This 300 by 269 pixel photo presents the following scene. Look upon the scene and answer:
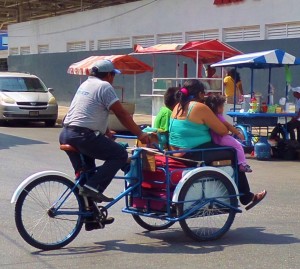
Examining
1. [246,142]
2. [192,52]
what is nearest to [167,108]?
[246,142]

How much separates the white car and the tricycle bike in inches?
590

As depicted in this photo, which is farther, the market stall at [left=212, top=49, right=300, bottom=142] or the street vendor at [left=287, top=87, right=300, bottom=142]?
the street vendor at [left=287, top=87, right=300, bottom=142]

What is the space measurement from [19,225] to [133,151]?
55.2 inches

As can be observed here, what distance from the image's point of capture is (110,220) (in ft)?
22.9

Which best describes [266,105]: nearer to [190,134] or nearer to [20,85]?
[190,134]

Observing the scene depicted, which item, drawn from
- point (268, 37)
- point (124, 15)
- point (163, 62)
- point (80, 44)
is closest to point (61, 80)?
point (80, 44)

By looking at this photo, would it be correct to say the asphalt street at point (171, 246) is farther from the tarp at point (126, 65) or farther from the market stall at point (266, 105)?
the tarp at point (126, 65)

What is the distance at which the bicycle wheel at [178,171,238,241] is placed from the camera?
6922 mm

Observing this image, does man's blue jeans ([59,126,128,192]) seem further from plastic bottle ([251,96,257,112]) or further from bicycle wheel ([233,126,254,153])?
plastic bottle ([251,96,257,112])

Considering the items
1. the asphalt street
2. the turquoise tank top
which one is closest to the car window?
the asphalt street

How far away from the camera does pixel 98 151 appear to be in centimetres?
673

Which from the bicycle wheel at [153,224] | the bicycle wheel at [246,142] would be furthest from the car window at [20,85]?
the bicycle wheel at [153,224]

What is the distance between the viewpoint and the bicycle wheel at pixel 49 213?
21.9 feet

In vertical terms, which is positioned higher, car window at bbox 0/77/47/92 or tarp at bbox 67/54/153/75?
tarp at bbox 67/54/153/75
